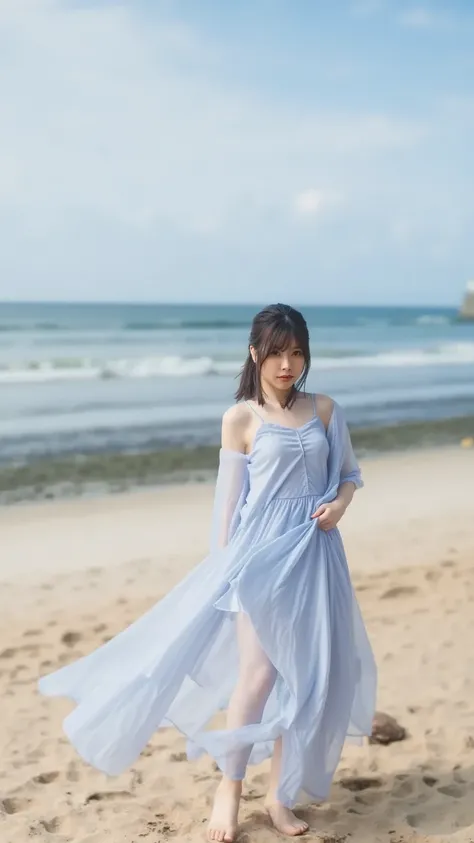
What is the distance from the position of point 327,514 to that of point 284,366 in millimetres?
508

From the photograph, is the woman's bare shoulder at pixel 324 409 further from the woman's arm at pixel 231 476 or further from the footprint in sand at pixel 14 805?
the footprint in sand at pixel 14 805

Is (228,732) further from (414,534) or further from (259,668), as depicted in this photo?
(414,534)

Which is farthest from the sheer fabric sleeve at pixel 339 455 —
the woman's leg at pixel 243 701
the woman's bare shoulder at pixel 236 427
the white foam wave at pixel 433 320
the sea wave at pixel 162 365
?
the white foam wave at pixel 433 320

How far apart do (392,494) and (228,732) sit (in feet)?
21.9

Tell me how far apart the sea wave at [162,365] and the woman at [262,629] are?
58.1ft

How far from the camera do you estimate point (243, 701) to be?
3188mm

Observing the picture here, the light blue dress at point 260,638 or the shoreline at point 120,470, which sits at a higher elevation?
the light blue dress at point 260,638

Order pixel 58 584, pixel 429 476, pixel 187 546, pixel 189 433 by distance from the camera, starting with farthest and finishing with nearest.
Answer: pixel 189 433
pixel 429 476
pixel 187 546
pixel 58 584

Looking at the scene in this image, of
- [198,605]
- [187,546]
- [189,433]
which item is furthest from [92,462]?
[198,605]

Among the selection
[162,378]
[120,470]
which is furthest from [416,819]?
[162,378]

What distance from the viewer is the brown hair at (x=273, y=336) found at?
3232 mm

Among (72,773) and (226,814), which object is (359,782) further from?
(72,773)

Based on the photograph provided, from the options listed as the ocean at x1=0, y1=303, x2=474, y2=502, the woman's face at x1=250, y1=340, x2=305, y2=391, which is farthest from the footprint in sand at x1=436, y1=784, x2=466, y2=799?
the ocean at x1=0, y1=303, x2=474, y2=502

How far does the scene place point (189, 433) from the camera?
12.9 m
